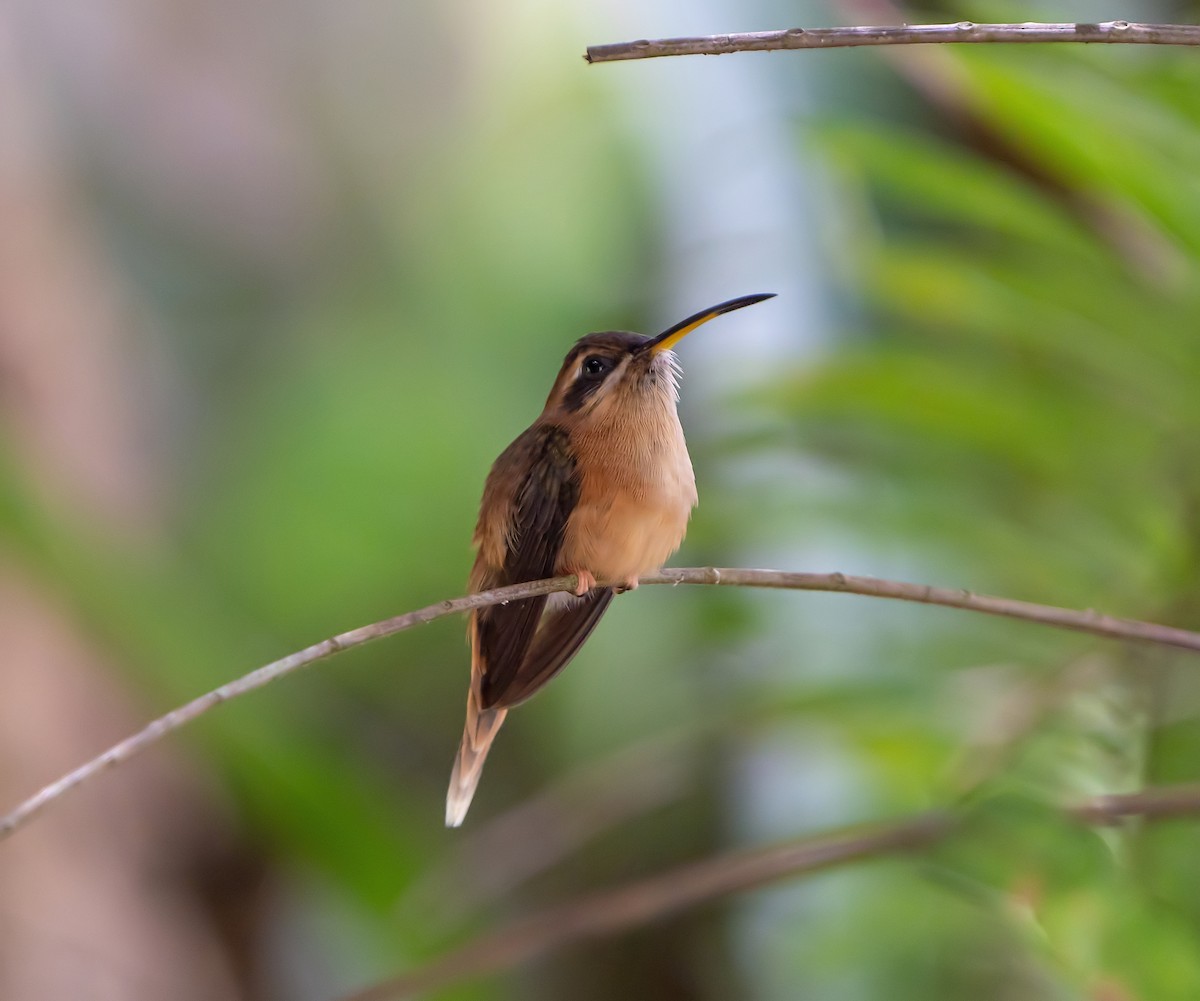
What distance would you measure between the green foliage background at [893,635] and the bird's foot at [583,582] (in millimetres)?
383

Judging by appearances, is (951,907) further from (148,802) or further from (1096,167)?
(148,802)

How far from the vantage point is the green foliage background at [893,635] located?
47.6 inches

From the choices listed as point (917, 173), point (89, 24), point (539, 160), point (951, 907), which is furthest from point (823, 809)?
point (89, 24)

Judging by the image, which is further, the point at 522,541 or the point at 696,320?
the point at 522,541

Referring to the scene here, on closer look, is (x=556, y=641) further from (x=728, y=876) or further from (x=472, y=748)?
(x=728, y=876)

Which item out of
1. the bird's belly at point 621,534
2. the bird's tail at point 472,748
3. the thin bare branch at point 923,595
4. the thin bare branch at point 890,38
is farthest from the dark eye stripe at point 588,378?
the thin bare branch at point 890,38

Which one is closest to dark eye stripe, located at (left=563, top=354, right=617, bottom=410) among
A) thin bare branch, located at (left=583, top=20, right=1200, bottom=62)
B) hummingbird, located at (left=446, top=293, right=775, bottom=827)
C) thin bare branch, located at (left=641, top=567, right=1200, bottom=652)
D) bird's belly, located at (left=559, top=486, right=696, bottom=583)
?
hummingbird, located at (left=446, top=293, right=775, bottom=827)

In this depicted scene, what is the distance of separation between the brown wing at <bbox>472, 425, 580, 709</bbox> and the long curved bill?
12 centimetres

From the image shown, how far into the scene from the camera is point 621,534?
1032mm

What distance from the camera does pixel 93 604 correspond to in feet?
4.42

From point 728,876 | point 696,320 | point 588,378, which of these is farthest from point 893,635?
point 696,320

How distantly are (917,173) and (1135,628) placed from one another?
678mm

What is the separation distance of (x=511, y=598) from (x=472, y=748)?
0.23 m

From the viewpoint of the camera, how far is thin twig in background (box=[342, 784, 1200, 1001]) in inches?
40.7
